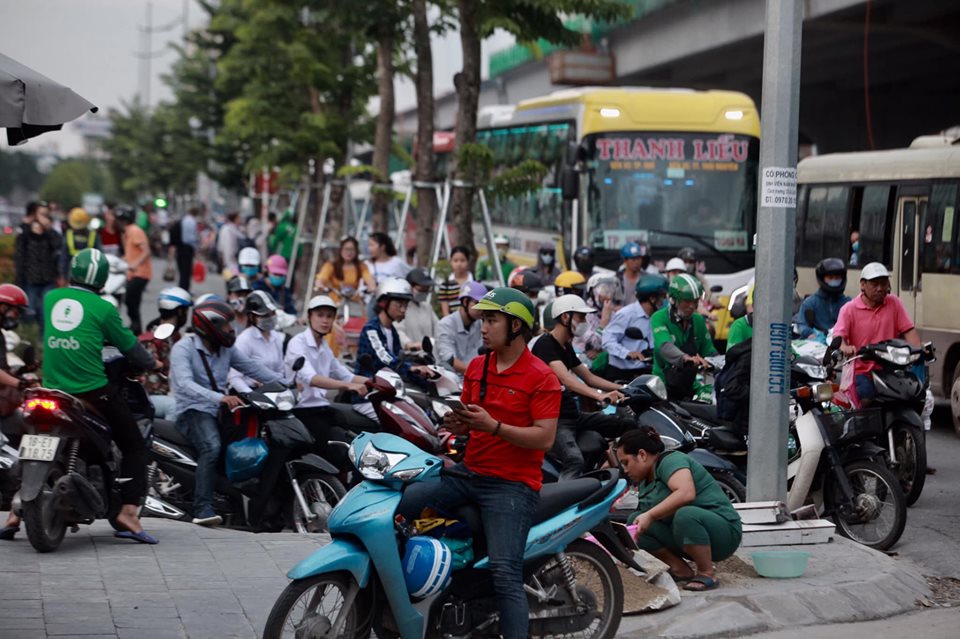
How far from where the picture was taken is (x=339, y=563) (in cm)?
574

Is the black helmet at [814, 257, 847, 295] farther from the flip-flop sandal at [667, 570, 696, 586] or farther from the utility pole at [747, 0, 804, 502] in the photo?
the flip-flop sandal at [667, 570, 696, 586]

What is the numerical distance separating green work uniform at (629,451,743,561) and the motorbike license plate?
3168 mm

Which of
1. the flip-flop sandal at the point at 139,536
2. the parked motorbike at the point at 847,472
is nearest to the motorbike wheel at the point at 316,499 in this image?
the flip-flop sandal at the point at 139,536

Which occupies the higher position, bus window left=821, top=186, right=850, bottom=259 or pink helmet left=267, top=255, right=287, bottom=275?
bus window left=821, top=186, right=850, bottom=259

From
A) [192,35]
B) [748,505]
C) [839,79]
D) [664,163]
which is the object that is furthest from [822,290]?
[192,35]

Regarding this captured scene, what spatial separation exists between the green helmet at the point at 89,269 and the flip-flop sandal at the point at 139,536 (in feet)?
4.77

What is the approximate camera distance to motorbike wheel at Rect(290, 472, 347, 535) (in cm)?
919

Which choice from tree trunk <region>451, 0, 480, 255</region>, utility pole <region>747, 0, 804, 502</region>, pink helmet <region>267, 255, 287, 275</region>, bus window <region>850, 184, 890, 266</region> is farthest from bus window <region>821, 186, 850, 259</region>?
utility pole <region>747, 0, 804, 502</region>

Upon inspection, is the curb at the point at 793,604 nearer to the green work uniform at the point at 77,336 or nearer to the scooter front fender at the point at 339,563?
the scooter front fender at the point at 339,563

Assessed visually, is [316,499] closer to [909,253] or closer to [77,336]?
[77,336]

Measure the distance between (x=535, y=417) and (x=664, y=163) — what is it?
12889mm

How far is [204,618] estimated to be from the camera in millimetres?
6715

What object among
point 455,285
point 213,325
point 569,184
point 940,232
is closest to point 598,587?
point 213,325

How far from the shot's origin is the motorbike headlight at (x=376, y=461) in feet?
19.6
